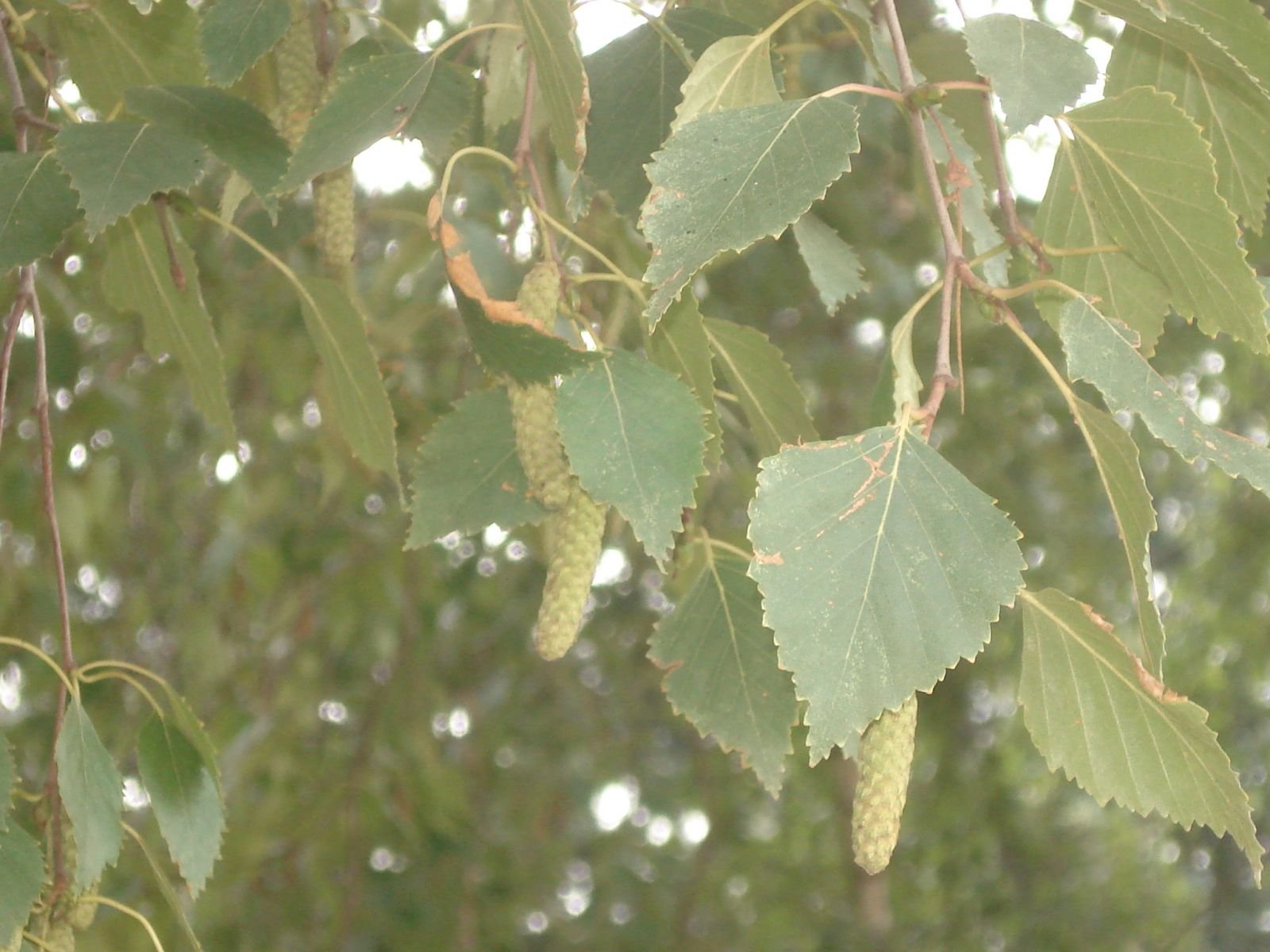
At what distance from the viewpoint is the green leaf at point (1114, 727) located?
589 mm

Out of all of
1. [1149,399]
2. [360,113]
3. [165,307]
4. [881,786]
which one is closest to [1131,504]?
[1149,399]

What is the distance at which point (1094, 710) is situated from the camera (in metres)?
0.62

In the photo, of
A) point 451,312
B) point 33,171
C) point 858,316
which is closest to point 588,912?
point 858,316

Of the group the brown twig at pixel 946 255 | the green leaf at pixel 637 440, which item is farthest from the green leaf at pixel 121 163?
the brown twig at pixel 946 255

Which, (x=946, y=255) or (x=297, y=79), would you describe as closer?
(x=946, y=255)

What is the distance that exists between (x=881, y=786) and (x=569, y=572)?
0.56ft

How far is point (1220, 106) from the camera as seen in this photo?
0.75 m

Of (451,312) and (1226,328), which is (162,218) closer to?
Answer: (1226,328)

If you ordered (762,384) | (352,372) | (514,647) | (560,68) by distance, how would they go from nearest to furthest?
(560,68) → (762,384) → (352,372) → (514,647)

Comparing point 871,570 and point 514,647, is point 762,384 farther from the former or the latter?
point 514,647

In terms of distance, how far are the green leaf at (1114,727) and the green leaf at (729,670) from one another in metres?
0.14

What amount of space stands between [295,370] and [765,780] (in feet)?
3.88

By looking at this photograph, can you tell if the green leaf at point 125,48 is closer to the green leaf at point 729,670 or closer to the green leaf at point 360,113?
the green leaf at point 360,113

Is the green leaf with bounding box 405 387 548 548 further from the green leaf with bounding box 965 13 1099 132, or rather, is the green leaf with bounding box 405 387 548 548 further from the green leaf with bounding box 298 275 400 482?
the green leaf with bounding box 965 13 1099 132
